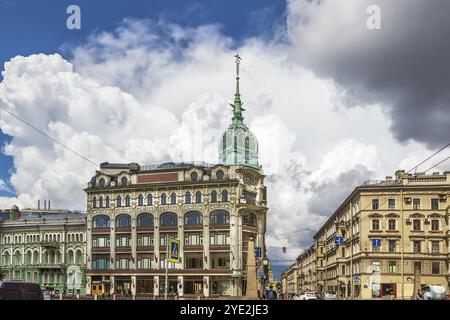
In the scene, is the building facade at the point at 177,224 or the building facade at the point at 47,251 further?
the building facade at the point at 47,251

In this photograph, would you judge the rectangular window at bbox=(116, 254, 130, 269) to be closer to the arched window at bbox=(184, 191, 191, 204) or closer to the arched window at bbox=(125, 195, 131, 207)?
the arched window at bbox=(125, 195, 131, 207)

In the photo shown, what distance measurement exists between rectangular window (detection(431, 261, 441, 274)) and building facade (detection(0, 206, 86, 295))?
60.2 metres

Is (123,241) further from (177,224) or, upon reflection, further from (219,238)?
(219,238)

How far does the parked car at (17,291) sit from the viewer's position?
25.0 m

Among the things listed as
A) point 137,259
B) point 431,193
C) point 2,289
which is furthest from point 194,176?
point 2,289

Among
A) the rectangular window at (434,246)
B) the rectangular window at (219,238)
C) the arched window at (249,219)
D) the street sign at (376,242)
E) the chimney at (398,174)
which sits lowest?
the rectangular window at (434,246)

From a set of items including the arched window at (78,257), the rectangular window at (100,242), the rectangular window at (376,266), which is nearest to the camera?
the rectangular window at (376,266)

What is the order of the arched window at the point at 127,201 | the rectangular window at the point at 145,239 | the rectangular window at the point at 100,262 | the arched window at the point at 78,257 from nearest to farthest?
the rectangular window at the point at 145,239
the arched window at the point at 127,201
the rectangular window at the point at 100,262
the arched window at the point at 78,257

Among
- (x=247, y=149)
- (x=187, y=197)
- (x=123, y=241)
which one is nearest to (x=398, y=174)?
(x=247, y=149)

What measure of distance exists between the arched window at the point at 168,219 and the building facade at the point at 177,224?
17cm

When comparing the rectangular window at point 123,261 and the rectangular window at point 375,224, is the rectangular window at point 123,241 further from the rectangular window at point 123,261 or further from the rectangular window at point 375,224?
the rectangular window at point 375,224

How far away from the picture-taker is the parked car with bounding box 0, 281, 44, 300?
2498 centimetres

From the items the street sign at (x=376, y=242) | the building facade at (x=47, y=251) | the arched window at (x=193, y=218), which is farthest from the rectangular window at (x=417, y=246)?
the building facade at (x=47, y=251)

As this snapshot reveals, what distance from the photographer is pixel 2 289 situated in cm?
2495
